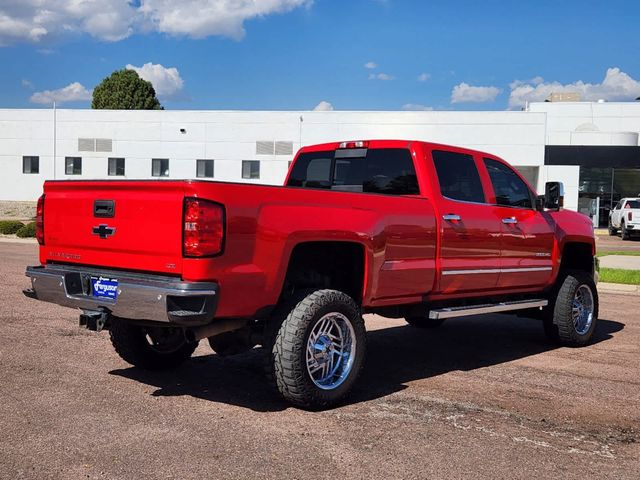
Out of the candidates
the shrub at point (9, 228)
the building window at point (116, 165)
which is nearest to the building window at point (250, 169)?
the building window at point (116, 165)

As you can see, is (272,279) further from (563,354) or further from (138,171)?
(138,171)

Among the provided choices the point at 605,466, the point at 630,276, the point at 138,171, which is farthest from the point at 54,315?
the point at 138,171

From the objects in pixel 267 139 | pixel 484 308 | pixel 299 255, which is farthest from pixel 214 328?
pixel 267 139

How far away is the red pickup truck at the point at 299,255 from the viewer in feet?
15.1

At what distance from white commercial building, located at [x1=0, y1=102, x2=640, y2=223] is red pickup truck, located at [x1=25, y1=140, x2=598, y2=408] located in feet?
106

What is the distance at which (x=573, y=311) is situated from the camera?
802 cm

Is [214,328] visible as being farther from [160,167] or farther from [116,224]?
[160,167]

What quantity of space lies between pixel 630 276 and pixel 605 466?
11095 millimetres

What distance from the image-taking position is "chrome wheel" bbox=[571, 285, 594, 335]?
8.12 metres

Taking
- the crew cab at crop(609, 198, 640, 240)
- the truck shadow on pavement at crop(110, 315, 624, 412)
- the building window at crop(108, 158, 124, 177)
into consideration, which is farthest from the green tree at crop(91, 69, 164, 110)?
the truck shadow on pavement at crop(110, 315, 624, 412)

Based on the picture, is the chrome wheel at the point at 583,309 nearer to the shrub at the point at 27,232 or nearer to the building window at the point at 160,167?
the shrub at the point at 27,232

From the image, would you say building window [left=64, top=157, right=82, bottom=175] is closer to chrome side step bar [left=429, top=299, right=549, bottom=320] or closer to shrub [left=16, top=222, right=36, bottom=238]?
shrub [left=16, top=222, right=36, bottom=238]

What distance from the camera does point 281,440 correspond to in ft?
14.6

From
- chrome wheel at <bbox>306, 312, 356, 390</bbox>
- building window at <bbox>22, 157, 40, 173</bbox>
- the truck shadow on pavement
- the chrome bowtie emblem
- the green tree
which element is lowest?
the truck shadow on pavement
